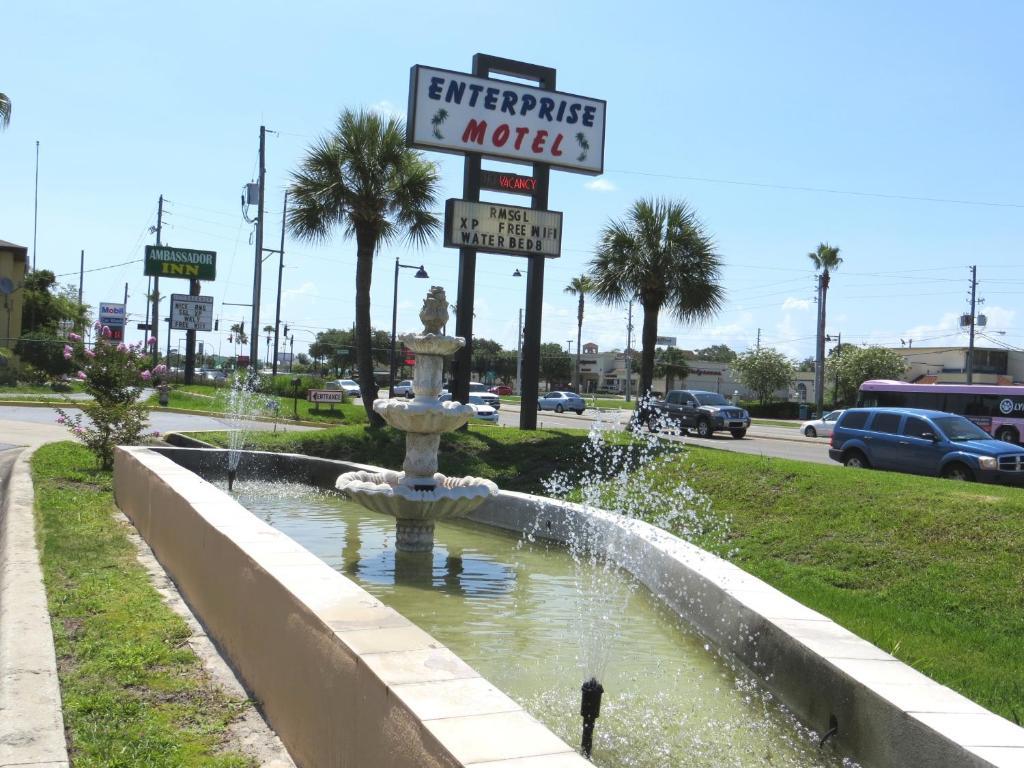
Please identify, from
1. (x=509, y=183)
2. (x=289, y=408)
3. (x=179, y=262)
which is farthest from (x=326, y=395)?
(x=179, y=262)

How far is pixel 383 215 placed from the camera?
23203 millimetres

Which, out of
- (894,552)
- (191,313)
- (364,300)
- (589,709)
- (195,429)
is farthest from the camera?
(191,313)

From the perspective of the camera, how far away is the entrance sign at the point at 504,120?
1908 cm

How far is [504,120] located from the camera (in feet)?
63.8

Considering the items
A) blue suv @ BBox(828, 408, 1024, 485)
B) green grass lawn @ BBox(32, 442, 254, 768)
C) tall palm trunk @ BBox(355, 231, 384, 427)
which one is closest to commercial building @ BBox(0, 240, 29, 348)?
tall palm trunk @ BBox(355, 231, 384, 427)

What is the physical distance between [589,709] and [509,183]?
1633 cm

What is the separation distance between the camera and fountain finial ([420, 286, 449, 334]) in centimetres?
977

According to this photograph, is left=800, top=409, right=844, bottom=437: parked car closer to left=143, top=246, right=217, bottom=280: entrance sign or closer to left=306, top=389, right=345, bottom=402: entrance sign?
left=306, top=389, right=345, bottom=402: entrance sign

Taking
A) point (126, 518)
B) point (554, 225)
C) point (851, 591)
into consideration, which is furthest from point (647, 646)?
point (554, 225)

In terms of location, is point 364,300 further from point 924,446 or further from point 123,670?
point 123,670

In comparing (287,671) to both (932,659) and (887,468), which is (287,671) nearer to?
(932,659)

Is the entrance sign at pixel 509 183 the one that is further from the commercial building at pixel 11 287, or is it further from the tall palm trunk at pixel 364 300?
the commercial building at pixel 11 287

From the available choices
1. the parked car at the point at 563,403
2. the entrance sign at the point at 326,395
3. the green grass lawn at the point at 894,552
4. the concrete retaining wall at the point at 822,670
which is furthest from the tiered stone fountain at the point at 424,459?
the parked car at the point at 563,403

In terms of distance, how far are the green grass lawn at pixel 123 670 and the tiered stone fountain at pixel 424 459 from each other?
2467mm
